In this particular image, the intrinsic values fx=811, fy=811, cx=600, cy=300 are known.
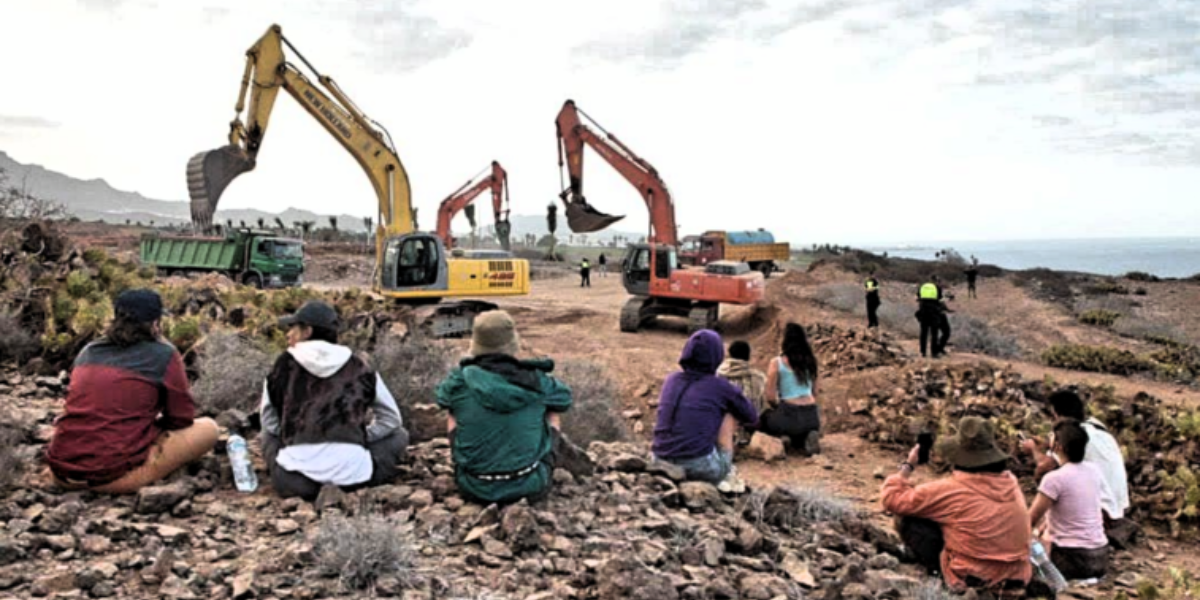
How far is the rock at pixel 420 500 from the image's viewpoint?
14.3 ft

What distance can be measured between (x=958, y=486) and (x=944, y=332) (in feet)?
33.3

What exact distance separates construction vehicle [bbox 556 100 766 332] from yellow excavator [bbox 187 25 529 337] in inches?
124

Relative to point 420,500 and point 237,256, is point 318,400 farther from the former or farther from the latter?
point 237,256

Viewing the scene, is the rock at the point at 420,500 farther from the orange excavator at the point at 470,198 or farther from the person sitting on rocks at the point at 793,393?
the orange excavator at the point at 470,198

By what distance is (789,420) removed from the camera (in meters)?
8.17

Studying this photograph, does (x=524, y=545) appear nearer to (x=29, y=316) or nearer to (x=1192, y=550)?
(x=1192, y=550)

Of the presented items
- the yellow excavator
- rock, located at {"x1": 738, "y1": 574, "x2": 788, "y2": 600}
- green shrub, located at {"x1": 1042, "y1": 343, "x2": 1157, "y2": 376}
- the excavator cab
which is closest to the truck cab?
the yellow excavator

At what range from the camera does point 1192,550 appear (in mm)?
6488

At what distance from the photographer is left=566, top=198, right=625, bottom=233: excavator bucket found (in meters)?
17.8

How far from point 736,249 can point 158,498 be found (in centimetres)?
3350

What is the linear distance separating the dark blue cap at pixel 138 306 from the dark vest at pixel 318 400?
0.67 m

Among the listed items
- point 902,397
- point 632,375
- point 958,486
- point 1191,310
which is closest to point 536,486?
point 958,486

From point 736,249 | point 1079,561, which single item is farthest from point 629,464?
point 736,249

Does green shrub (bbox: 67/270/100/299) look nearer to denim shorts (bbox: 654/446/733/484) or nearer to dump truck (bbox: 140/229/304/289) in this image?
denim shorts (bbox: 654/446/733/484)
